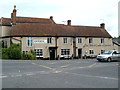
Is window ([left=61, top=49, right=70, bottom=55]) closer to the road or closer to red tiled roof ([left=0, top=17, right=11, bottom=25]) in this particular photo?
red tiled roof ([left=0, top=17, right=11, bottom=25])

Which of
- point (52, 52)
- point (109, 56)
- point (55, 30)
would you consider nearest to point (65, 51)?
point (52, 52)

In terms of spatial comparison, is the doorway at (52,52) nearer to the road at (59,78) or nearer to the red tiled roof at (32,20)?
the red tiled roof at (32,20)

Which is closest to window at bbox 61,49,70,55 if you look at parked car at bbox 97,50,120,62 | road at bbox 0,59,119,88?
parked car at bbox 97,50,120,62

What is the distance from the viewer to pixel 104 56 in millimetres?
33188

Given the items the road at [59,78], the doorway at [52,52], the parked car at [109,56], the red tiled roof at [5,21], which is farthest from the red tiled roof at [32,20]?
the road at [59,78]

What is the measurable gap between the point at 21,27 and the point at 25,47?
475 cm

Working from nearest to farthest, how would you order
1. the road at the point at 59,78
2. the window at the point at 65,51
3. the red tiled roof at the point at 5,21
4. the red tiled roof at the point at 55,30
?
the road at the point at 59,78
the red tiled roof at the point at 55,30
the red tiled roof at the point at 5,21
the window at the point at 65,51

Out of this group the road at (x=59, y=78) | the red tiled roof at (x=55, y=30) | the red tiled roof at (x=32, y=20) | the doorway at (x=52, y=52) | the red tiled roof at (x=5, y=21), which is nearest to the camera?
the road at (x=59, y=78)

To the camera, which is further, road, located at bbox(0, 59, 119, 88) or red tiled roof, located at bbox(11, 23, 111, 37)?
red tiled roof, located at bbox(11, 23, 111, 37)

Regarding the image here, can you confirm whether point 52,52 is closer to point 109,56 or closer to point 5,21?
point 5,21

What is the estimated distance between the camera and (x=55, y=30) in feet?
186

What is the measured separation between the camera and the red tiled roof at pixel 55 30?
52.8 metres

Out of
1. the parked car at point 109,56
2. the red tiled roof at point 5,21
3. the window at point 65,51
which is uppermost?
the red tiled roof at point 5,21

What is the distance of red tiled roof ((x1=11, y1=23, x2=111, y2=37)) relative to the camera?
52844 millimetres
